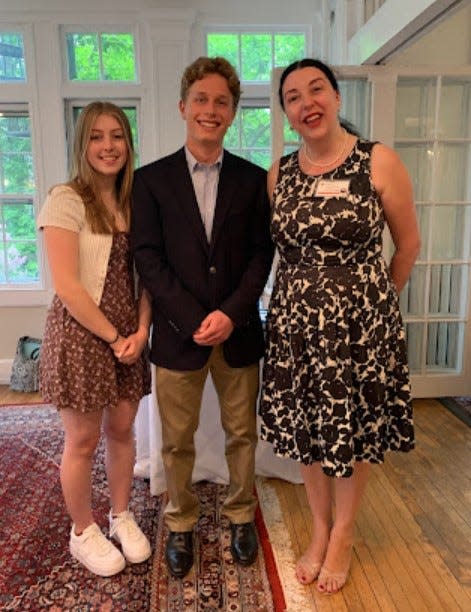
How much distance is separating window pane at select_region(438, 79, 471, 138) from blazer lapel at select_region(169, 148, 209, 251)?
6.70 feet

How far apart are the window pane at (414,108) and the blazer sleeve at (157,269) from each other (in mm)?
2002

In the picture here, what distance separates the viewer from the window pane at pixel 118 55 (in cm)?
360

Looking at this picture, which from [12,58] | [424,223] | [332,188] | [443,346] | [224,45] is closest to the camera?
[332,188]

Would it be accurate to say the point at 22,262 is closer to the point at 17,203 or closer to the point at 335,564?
the point at 17,203

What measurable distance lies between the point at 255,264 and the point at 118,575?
3.70 ft

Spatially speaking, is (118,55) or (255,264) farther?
(118,55)

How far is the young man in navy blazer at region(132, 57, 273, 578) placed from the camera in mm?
1554

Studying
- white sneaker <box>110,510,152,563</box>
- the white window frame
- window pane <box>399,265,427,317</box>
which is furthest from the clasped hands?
the white window frame

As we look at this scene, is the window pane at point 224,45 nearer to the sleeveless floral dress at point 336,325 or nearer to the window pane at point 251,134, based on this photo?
the window pane at point 251,134

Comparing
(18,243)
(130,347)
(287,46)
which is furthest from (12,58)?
(130,347)

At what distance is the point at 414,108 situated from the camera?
3.03 meters

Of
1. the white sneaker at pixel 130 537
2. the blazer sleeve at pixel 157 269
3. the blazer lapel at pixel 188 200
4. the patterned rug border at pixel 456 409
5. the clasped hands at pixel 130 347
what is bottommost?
the patterned rug border at pixel 456 409

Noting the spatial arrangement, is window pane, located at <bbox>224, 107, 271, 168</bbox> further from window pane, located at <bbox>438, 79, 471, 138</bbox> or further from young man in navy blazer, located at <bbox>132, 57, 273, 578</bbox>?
young man in navy blazer, located at <bbox>132, 57, 273, 578</bbox>

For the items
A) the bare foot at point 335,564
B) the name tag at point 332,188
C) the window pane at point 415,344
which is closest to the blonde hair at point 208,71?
the name tag at point 332,188
